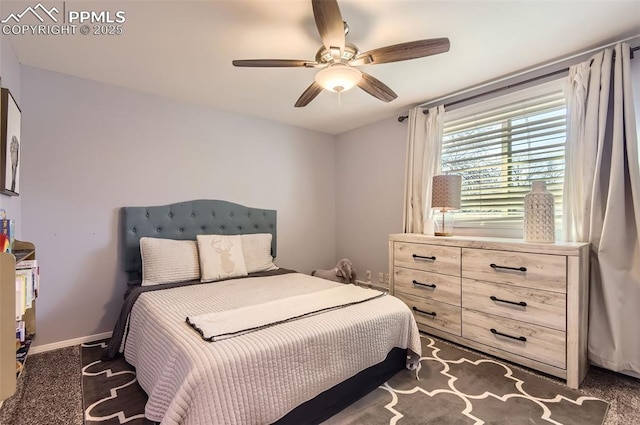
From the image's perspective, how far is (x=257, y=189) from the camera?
11.9 ft

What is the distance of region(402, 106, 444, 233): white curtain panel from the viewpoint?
3.11 meters

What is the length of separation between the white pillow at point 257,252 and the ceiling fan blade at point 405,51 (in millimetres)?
2032

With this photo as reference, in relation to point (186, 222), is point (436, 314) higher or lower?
lower

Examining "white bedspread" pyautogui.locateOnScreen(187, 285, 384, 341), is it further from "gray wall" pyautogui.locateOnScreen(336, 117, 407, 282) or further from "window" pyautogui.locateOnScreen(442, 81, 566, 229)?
"gray wall" pyautogui.locateOnScreen(336, 117, 407, 282)

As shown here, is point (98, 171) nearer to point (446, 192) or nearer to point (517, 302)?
point (446, 192)

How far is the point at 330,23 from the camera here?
149 cm

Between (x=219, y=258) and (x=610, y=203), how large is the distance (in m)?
2.96

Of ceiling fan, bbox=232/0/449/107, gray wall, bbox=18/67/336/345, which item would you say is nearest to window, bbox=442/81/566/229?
ceiling fan, bbox=232/0/449/107

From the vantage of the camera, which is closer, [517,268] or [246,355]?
[246,355]

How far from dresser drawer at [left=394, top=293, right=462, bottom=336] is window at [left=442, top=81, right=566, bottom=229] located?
869 millimetres

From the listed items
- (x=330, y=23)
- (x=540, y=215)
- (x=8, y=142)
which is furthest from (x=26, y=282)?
(x=540, y=215)

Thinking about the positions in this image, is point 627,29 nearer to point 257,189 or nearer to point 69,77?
point 257,189

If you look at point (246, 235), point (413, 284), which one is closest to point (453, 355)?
point (413, 284)

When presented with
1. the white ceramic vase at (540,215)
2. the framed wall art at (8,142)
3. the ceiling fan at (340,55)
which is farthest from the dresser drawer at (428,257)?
the framed wall art at (8,142)
